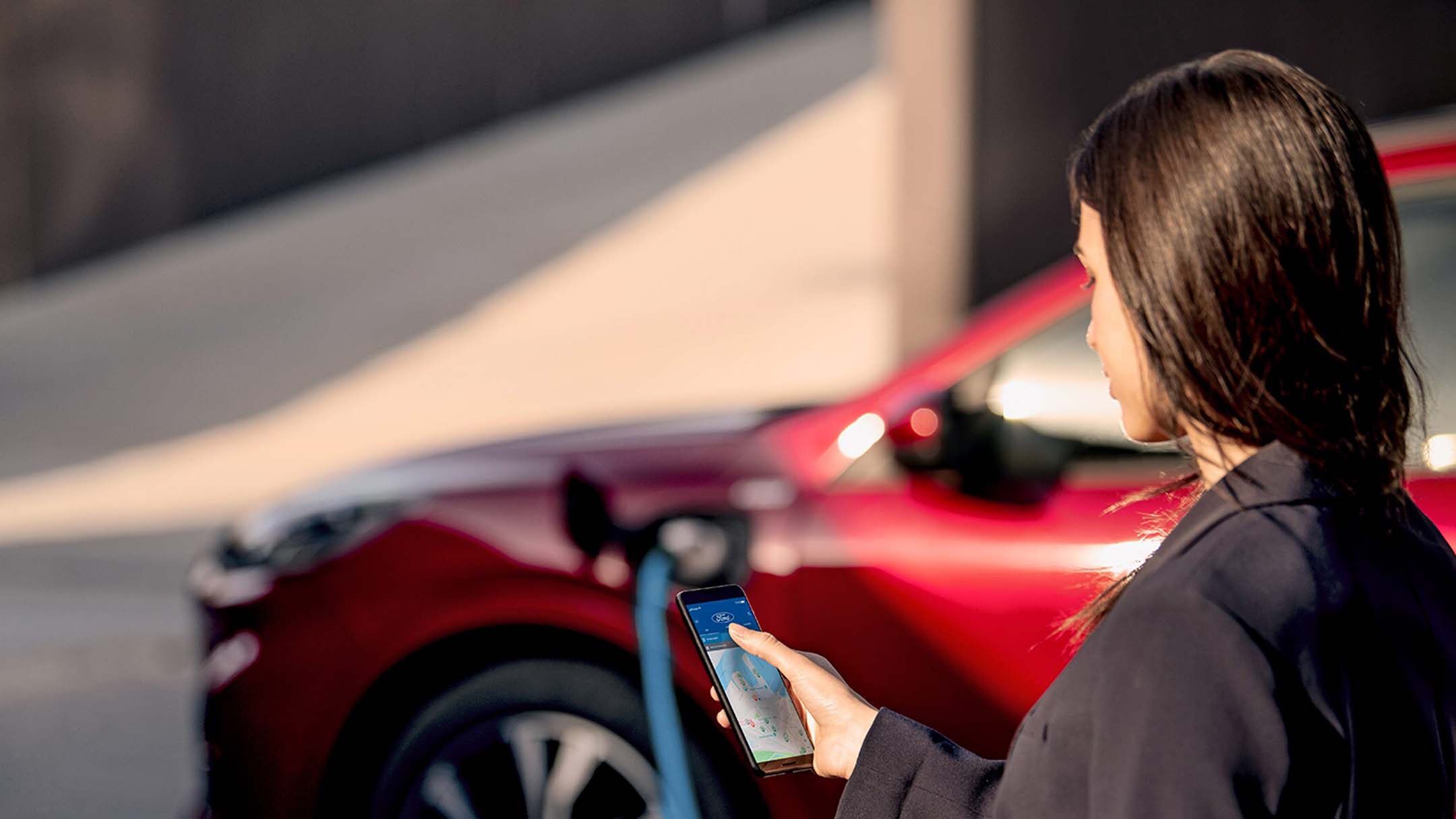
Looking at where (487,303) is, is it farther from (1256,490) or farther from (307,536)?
(1256,490)

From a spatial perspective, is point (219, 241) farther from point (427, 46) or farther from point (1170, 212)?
point (1170, 212)

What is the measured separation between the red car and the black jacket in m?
1.21

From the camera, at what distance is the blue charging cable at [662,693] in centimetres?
259

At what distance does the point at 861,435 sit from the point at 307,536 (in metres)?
1.08

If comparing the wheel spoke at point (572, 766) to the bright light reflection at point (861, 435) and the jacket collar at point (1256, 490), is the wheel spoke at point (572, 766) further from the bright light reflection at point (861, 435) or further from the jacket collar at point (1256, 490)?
the jacket collar at point (1256, 490)

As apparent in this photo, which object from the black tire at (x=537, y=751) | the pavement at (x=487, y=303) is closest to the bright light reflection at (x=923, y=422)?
the black tire at (x=537, y=751)

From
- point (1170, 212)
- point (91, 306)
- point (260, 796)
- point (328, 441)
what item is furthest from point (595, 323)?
point (1170, 212)

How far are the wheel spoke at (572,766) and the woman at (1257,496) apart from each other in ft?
5.02

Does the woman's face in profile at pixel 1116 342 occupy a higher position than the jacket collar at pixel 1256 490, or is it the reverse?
the woman's face in profile at pixel 1116 342

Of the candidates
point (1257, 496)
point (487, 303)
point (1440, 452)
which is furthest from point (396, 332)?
point (1257, 496)

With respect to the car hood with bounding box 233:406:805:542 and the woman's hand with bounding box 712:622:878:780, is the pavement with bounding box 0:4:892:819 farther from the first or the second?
the woman's hand with bounding box 712:622:878:780

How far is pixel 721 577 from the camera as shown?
261 cm

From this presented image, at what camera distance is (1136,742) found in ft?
3.39

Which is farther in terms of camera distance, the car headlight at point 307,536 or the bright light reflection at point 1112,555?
the car headlight at point 307,536
